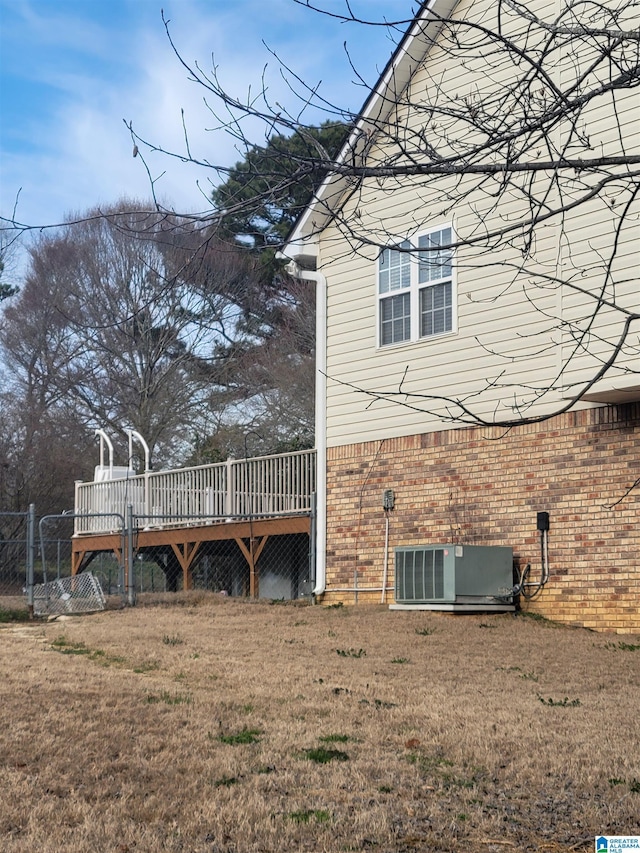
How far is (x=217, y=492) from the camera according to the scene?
17094mm

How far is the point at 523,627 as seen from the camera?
10977mm

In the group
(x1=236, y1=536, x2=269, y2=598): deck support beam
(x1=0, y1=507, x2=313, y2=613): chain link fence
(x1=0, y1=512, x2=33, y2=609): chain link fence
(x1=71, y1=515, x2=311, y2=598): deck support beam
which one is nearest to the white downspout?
(x1=0, y1=507, x2=313, y2=613): chain link fence

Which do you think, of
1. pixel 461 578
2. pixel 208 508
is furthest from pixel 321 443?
pixel 208 508

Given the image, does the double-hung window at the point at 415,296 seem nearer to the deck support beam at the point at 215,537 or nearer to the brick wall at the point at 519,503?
the brick wall at the point at 519,503

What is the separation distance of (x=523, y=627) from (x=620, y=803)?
6.26 m

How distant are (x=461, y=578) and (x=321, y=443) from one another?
3515 millimetres

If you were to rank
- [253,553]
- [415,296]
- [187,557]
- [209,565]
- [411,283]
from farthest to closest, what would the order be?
[209,565] < [187,557] < [253,553] < [411,283] < [415,296]

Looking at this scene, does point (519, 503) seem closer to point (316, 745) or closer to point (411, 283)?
point (411, 283)

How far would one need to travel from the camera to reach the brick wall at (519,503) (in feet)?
36.6

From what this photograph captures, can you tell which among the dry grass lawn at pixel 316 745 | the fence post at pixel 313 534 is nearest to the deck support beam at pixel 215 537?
the fence post at pixel 313 534

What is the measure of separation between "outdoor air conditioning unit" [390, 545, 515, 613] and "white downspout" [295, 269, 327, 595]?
2.41m

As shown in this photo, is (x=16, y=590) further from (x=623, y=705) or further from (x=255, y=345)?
(x=623, y=705)

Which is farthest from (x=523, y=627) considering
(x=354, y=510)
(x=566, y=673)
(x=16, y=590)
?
(x=16, y=590)

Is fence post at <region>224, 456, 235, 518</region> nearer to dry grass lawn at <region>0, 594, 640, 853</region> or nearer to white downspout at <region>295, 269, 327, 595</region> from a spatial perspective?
white downspout at <region>295, 269, 327, 595</region>
